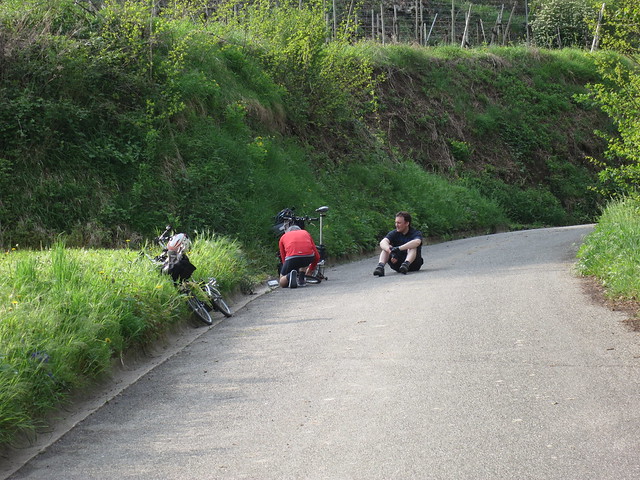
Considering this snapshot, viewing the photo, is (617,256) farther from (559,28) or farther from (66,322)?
(559,28)

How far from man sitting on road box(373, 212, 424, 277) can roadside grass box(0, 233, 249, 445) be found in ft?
20.6

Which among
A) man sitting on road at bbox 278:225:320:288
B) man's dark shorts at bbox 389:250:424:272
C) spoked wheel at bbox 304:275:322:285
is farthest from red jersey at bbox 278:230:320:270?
man's dark shorts at bbox 389:250:424:272

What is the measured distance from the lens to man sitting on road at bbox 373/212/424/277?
17413 millimetres

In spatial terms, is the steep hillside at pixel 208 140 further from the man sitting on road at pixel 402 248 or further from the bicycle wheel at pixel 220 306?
the bicycle wheel at pixel 220 306

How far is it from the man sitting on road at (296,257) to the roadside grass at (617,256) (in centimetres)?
492

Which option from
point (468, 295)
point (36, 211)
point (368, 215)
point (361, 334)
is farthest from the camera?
point (368, 215)

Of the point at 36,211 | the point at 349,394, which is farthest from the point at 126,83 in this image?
the point at 349,394

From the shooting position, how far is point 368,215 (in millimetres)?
27250

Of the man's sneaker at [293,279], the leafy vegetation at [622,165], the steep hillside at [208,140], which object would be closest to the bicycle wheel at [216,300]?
the man's sneaker at [293,279]

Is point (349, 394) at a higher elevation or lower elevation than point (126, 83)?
lower

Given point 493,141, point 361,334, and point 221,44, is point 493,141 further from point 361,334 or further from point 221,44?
point 361,334

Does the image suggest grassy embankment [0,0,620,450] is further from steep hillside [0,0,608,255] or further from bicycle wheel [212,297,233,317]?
bicycle wheel [212,297,233,317]

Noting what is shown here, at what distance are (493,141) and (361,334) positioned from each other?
37.7 m

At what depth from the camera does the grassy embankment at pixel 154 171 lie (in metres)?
8.72
